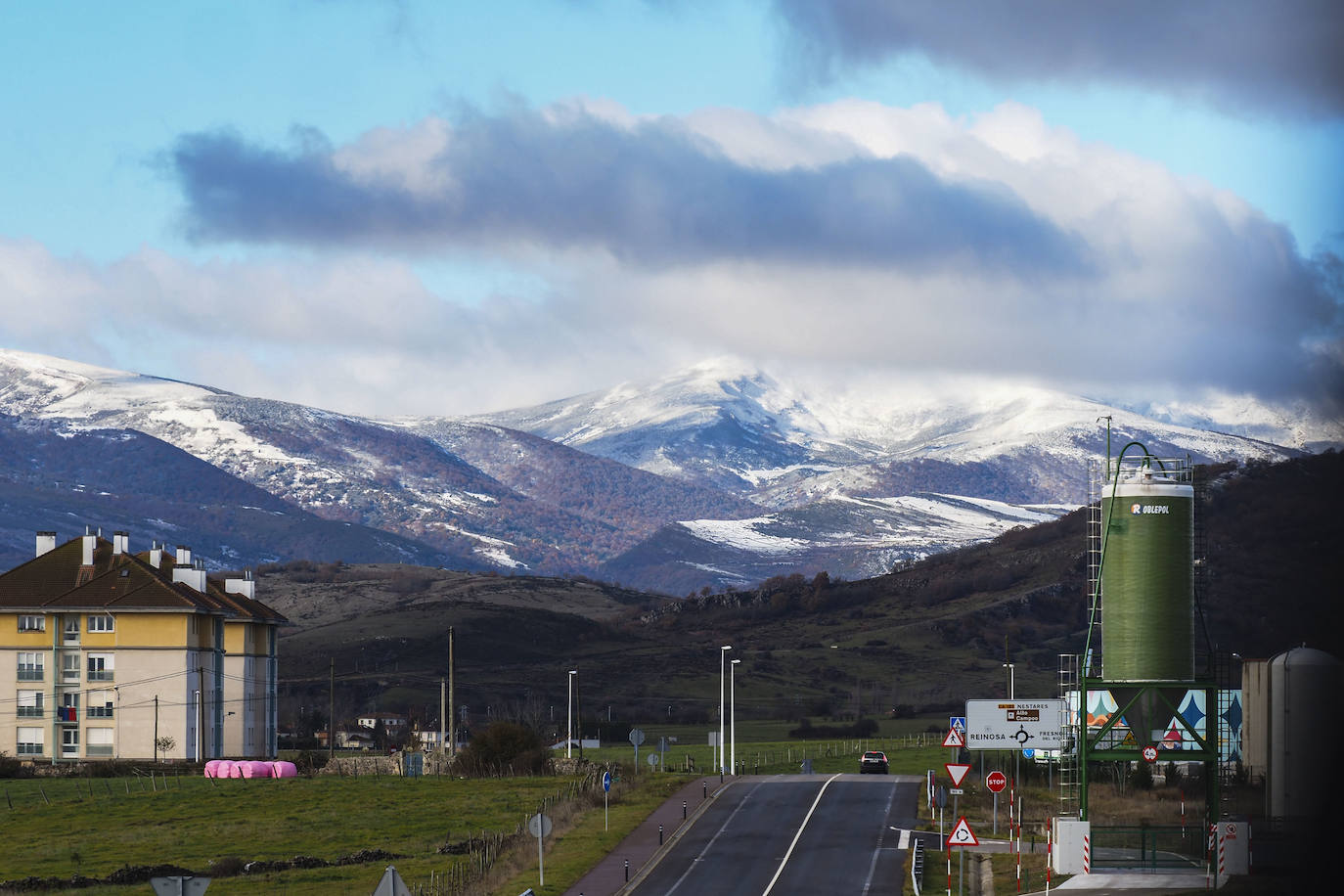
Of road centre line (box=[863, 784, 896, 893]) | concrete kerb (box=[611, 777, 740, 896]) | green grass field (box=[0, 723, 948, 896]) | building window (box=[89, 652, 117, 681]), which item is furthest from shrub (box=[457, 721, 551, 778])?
building window (box=[89, 652, 117, 681])

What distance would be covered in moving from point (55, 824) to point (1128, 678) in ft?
161

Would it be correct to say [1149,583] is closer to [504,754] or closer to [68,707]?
[504,754]

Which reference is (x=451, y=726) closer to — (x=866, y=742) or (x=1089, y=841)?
(x=866, y=742)

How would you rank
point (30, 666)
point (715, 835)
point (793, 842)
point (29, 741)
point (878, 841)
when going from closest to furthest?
point (793, 842)
point (878, 841)
point (715, 835)
point (29, 741)
point (30, 666)

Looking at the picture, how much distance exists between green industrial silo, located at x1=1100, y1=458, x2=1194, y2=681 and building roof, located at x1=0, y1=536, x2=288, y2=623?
82358 mm

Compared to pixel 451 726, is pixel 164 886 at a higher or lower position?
higher

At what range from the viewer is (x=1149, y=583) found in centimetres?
5491

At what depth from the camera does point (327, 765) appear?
117 metres

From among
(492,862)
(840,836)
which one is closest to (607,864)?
(492,862)

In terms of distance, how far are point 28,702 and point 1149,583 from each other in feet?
302

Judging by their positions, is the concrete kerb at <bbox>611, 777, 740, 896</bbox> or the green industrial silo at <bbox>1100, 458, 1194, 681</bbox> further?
the concrete kerb at <bbox>611, 777, 740, 896</bbox>

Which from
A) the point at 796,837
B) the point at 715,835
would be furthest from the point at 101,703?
the point at 796,837

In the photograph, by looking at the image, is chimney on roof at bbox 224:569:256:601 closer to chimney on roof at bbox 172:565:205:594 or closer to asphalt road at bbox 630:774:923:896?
chimney on roof at bbox 172:565:205:594

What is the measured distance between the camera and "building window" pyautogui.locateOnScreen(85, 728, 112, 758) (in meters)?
123
